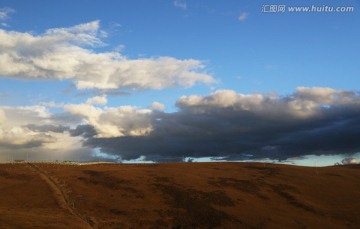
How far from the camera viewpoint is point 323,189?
55.0m

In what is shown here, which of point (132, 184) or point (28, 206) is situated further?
point (132, 184)

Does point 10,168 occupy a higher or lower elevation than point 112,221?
higher

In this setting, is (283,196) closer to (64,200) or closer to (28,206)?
(64,200)

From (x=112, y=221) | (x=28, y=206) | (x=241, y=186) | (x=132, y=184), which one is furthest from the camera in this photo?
(x=241, y=186)

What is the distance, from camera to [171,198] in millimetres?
44344

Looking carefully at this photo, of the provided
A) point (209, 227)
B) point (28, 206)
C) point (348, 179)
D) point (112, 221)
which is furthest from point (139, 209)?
point (348, 179)

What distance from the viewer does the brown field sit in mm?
37781

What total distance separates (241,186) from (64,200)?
74.8 feet

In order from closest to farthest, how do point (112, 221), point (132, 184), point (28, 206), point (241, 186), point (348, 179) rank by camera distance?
point (112, 221), point (28, 206), point (132, 184), point (241, 186), point (348, 179)

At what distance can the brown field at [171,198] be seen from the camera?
37.8m

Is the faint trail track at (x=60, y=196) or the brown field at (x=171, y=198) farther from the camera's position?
the brown field at (x=171, y=198)

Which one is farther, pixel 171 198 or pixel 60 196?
pixel 171 198

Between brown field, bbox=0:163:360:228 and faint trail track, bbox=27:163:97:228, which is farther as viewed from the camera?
brown field, bbox=0:163:360:228

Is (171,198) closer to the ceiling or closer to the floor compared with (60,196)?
closer to the floor
